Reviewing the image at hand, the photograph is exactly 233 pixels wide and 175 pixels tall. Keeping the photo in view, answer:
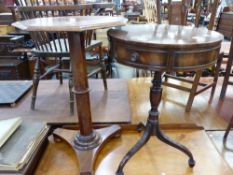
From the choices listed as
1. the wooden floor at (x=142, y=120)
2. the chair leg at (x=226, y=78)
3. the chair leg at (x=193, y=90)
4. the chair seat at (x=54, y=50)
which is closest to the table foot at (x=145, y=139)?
the wooden floor at (x=142, y=120)

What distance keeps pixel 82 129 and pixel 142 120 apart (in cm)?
61

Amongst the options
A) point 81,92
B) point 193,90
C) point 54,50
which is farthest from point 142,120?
point 54,50

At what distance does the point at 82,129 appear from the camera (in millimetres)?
1390

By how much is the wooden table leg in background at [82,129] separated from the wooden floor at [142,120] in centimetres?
9

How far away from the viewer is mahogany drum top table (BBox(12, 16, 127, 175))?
38.1 inches

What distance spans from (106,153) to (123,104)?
559mm

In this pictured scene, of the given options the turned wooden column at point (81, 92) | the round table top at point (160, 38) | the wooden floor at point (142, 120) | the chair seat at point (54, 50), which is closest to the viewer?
the round table top at point (160, 38)

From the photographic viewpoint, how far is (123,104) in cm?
193

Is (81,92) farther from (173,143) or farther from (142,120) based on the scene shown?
(142,120)

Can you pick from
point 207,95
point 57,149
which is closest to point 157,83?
point 57,149

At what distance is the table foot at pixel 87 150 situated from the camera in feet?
4.16

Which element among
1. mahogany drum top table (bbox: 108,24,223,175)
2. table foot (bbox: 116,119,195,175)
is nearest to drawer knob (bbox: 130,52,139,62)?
mahogany drum top table (bbox: 108,24,223,175)

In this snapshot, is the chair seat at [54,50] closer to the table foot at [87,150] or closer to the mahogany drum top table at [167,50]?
the table foot at [87,150]

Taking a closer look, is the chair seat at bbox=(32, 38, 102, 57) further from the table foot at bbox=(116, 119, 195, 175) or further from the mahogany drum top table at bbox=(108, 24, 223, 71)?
the table foot at bbox=(116, 119, 195, 175)
